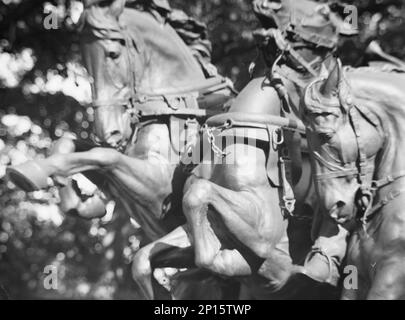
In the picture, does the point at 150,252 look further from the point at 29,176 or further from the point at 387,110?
the point at 387,110

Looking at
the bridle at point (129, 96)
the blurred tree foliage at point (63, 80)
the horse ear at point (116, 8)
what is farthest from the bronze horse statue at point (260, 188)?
the blurred tree foliage at point (63, 80)

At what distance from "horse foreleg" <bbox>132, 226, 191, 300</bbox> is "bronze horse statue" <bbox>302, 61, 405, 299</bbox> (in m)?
1.24

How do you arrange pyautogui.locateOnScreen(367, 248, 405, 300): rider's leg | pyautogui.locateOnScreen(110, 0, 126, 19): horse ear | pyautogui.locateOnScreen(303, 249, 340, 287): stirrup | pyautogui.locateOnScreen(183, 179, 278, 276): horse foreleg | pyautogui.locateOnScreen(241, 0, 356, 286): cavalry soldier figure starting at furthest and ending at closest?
pyautogui.locateOnScreen(110, 0, 126, 19): horse ear, pyautogui.locateOnScreen(241, 0, 356, 286): cavalry soldier figure, pyautogui.locateOnScreen(183, 179, 278, 276): horse foreleg, pyautogui.locateOnScreen(303, 249, 340, 287): stirrup, pyautogui.locateOnScreen(367, 248, 405, 300): rider's leg

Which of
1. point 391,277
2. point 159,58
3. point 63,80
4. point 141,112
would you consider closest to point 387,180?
point 391,277

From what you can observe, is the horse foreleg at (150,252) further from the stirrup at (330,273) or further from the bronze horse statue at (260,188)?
the stirrup at (330,273)

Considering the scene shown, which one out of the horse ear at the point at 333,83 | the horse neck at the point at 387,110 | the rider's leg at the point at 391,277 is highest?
the horse ear at the point at 333,83

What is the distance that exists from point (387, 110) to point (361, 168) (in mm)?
345

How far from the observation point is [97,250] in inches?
488

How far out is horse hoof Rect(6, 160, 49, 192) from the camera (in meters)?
6.76

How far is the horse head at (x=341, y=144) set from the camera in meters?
6.08

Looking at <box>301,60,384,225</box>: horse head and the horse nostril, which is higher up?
<box>301,60,384,225</box>: horse head

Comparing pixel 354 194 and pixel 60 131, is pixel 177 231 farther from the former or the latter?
pixel 60 131

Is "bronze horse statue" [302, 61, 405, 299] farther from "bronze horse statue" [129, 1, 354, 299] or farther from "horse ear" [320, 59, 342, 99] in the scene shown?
"bronze horse statue" [129, 1, 354, 299]

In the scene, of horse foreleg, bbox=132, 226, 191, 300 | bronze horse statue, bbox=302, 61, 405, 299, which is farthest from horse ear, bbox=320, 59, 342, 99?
horse foreleg, bbox=132, 226, 191, 300
